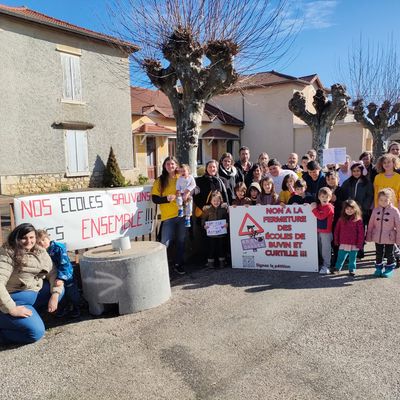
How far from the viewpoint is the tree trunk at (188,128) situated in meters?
7.91

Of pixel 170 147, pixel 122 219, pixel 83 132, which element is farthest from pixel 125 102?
pixel 122 219

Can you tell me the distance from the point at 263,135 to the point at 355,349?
87.8ft

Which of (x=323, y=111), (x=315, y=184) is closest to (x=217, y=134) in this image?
(x=323, y=111)

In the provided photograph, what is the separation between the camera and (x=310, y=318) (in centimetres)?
414

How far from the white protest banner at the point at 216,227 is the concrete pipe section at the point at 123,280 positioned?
5.24 ft

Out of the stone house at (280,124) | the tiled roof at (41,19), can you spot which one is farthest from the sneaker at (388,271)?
the stone house at (280,124)

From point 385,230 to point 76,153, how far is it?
16.4 meters

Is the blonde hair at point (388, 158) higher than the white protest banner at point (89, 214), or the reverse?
the blonde hair at point (388, 158)

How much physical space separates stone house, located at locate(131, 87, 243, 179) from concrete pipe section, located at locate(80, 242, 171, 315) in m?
18.3

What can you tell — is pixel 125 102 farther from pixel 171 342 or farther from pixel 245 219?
pixel 171 342

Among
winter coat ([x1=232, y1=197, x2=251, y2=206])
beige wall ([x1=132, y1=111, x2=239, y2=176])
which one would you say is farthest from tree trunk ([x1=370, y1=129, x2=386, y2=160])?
winter coat ([x1=232, y1=197, x2=251, y2=206])

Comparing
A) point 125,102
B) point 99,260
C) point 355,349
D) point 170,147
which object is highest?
point 125,102

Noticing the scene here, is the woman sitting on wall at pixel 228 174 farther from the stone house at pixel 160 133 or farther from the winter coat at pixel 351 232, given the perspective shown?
the stone house at pixel 160 133

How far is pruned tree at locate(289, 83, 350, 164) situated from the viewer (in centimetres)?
1521
